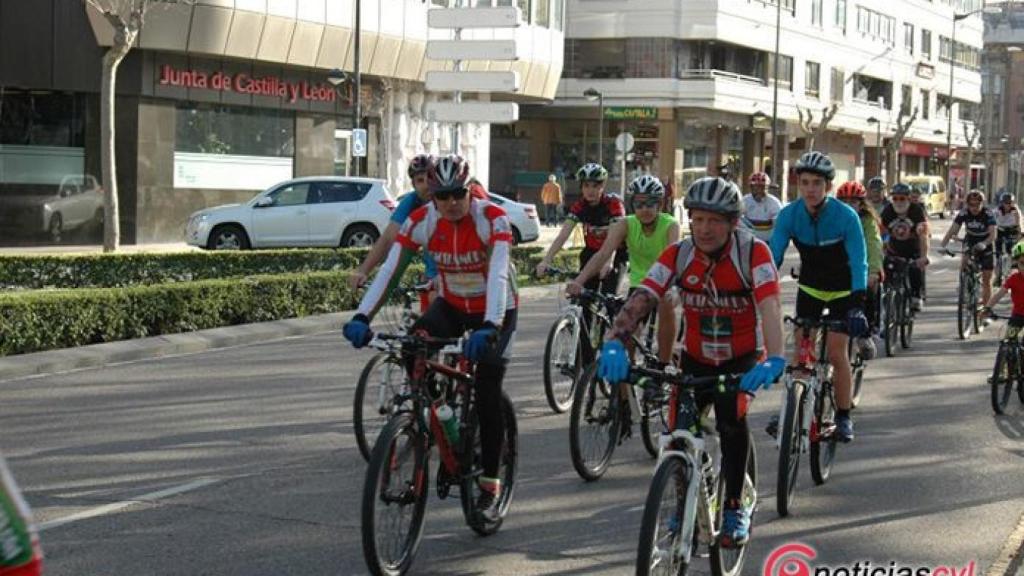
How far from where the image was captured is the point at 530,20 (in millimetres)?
47375

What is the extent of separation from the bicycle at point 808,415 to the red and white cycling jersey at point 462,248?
1.68m

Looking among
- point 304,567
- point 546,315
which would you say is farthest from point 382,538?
point 546,315

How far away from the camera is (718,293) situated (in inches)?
239

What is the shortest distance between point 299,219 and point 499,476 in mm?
20624

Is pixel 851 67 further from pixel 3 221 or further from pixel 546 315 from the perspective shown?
pixel 546 315

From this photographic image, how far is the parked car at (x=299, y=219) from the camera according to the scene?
88.6ft

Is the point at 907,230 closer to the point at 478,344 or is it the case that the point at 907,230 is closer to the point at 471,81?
the point at 478,344

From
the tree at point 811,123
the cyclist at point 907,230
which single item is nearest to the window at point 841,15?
the tree at point 811,123

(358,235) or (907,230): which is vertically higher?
(907,230)

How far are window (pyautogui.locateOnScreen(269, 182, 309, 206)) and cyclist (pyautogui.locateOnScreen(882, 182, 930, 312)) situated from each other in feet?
44.0

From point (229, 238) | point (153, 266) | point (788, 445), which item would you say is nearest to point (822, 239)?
Result: point (788, 445)

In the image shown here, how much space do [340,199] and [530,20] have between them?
21.6 m

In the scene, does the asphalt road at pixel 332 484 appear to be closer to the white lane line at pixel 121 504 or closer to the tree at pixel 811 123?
the white lane line at pixel 121 504

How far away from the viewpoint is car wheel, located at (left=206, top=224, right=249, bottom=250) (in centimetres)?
2702
